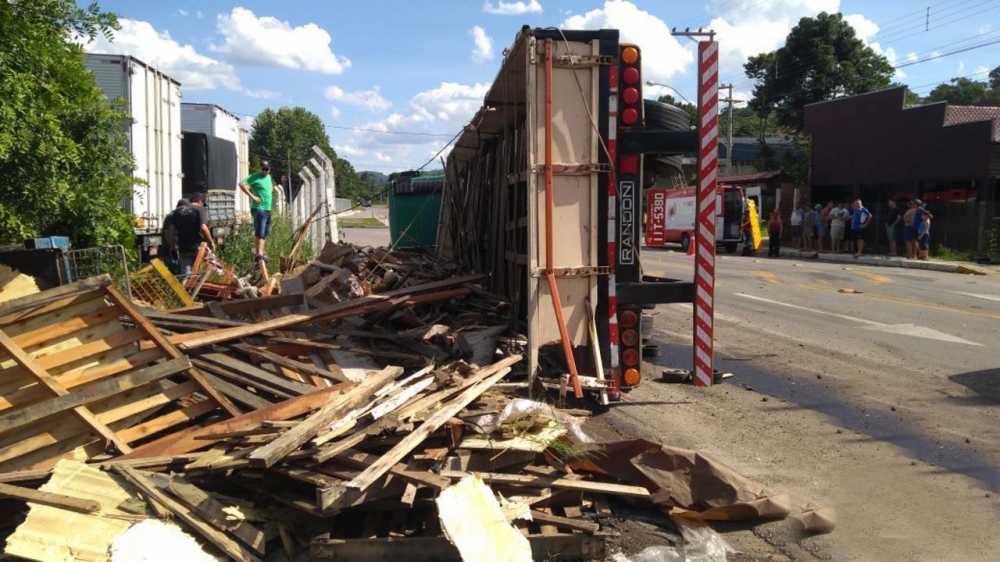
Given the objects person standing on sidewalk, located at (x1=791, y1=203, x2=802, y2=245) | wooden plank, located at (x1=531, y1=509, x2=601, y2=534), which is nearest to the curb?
person standing on sidewalk, located at (x1=791, y1=203, x2=802, y2=245)

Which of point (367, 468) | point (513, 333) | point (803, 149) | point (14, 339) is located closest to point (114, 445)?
point (14, 339)

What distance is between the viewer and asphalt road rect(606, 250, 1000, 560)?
447 centimetres

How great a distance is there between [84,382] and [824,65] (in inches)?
1738

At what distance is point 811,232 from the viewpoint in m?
29.9

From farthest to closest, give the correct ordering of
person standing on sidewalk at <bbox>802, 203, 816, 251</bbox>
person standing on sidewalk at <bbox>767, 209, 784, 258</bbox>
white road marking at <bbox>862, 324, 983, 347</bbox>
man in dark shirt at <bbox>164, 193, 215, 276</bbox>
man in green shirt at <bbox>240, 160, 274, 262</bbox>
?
person standing on sidewalk at <bbox>767, 209, 784, 258</bbox>
person standing on sidewalk at <bbox>802, 203, 816, 251</bbox>
man in green shirt at <bbox>240, 160, 274, 262</bbox>
man in dark shirt at <bbox>164, 193, 215, 276</bbox>
white road marking at <bbox>862, 324, 983, 347</bbox>

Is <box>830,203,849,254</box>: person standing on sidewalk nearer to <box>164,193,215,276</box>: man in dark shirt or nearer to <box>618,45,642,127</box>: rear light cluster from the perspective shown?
<box>164,193,215,276</box>: man in dark shirt

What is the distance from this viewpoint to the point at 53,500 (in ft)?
13.1

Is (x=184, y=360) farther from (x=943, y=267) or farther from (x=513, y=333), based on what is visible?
(x=943, y=267)

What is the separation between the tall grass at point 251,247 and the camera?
1461cm

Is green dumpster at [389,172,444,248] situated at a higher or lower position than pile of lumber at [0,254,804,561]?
higher

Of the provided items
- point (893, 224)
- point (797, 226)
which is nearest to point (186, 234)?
point (893, 224)

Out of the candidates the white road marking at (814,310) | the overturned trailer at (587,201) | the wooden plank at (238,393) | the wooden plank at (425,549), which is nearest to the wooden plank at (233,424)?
the wooden plank at (238,393)

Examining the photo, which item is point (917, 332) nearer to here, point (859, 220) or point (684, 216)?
point (859, 220)

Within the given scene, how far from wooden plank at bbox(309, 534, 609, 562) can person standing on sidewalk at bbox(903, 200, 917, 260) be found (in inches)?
963
